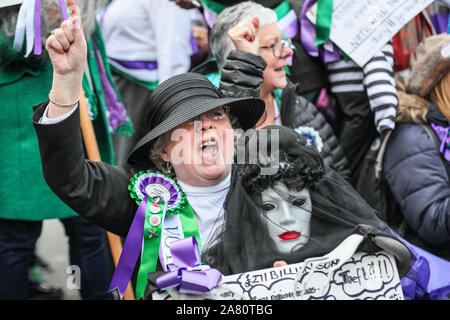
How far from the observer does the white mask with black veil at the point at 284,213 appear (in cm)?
219

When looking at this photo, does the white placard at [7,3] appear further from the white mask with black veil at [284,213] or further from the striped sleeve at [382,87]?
the striped sleeve at [382,87]

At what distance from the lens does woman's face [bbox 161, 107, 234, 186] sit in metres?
2.46

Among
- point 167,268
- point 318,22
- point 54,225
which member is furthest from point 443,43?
point 54,225

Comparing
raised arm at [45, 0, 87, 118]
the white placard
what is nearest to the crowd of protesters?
raised arm at [45, 0, 87, 118]

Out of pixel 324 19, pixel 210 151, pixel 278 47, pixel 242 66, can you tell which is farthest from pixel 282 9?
pixel 210 151

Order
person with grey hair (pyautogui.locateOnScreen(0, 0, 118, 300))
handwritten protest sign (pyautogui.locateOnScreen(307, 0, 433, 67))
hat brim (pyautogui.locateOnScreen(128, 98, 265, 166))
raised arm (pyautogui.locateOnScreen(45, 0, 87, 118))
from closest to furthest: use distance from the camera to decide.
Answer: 1. raised arm (pyautogui.locateOnScreen(45, 0, 87, 118))
2. hat brim (pyautogui.locateOnScreen(128, 98, 265, 166))
3. person with grey hair (pyautogui.locateOnScreen(0, 0, 118, 300))
4. handwritten protest sign (pyautogui.locateOnScreen(307, 0, 433, 67))

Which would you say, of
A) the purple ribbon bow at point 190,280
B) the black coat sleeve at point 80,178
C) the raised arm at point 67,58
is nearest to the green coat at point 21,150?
the black coat sleeve at point 80,178

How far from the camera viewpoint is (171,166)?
102 inches

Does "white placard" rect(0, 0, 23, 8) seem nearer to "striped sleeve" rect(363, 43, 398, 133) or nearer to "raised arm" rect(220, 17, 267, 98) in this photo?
"raised arm" rect(220, 17, 267, 98)

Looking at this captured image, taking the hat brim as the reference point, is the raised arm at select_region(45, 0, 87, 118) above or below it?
above

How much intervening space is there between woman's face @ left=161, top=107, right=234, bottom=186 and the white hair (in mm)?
1007

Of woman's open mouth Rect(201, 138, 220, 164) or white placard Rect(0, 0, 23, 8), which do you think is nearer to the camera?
woman's open mouth Rect(201, 138, 220, 164)

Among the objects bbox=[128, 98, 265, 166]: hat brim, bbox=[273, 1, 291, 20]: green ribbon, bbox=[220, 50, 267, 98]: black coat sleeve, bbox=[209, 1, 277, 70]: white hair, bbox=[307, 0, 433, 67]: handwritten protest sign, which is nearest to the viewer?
bbox=[128, 98, 265, 166]: hat brim

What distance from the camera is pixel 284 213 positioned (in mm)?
2234
